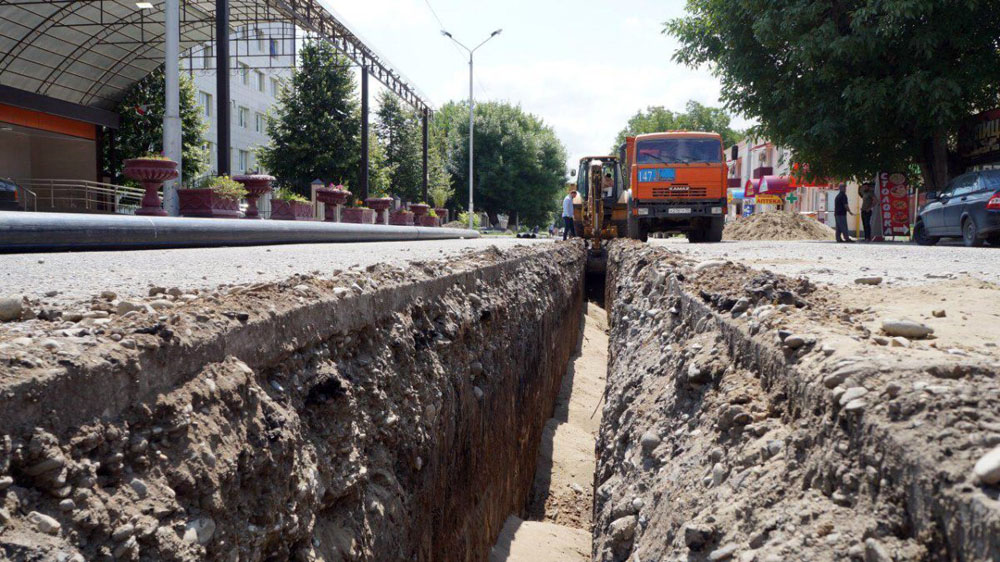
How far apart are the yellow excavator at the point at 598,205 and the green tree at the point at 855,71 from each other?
3.71 metres

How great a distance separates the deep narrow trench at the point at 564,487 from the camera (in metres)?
5.24

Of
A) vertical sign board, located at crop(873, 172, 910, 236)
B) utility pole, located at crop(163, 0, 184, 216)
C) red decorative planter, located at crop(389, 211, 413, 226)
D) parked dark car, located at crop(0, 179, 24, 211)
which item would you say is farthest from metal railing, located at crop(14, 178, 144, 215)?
vertical sign board, located at crop(873, 172, 910, 236)

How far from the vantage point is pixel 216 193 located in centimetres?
1413

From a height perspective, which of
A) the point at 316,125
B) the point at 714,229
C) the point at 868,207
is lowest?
the point at 714,229

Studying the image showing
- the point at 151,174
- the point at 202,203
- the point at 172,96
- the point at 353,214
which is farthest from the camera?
the point at 353,214

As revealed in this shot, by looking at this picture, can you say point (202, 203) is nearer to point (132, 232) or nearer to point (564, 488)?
point (132, 232)

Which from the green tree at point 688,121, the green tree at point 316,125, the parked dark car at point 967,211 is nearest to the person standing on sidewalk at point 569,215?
the parked dark car at point 967,211

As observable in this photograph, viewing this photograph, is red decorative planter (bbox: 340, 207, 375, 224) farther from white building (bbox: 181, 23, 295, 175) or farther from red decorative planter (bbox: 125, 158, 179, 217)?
white building (bbox: 181, 23, 295, 175)

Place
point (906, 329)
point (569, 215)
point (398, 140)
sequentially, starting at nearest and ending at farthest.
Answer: point (906, 329)
point (569, 215)
point (398, 140)

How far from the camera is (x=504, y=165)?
54.5m

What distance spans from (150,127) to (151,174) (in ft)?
59.8

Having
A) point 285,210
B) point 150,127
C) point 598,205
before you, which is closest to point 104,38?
point 150,127

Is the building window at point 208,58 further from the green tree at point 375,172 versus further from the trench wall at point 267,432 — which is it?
the trench wall at point 267,432

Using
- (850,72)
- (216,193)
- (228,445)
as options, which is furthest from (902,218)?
(228,445)
